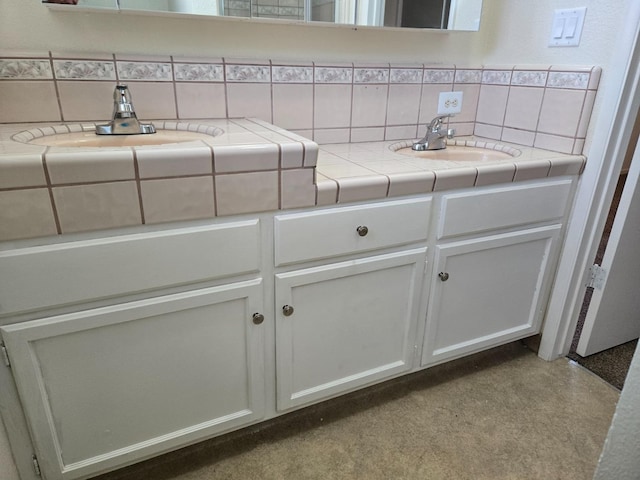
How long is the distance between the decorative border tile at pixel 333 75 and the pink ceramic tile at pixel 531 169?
0.65 meters

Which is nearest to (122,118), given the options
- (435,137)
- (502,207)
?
(435,137)

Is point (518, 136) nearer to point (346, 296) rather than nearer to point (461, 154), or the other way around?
point (461, 154)

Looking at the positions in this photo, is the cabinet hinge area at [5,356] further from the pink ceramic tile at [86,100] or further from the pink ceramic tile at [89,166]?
the pink ceramic tile at [86,100]

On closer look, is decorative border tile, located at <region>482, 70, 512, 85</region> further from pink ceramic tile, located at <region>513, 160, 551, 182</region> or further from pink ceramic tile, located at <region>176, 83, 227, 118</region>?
pink ceramic tile, located at <region>176, 83, 227, 118</region>

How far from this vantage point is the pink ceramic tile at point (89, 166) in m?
0.80

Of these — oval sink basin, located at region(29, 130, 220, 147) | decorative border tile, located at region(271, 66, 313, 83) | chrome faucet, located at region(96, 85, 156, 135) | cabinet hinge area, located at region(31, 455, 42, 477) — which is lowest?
cabinet hinge area, located at region(31, 455, 42, 477)

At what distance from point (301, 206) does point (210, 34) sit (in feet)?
2.25

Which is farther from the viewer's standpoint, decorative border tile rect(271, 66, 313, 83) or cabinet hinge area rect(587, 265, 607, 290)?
cabinet hinge area rect(587, 265, 607, 290)

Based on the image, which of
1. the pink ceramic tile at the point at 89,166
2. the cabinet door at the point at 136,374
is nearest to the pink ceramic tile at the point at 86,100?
the pink ceramic tile at the point at 89,166

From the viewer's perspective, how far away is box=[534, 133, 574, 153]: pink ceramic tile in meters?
1.51

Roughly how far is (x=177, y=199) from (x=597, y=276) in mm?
1511

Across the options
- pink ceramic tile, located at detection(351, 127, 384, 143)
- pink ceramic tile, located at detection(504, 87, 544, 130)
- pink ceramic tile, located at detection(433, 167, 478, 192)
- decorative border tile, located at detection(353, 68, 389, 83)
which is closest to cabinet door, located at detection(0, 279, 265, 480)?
pink ceramic tile, located at detection(433, 167, 478, 192)

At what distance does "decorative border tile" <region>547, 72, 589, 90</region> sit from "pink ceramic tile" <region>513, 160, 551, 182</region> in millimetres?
303

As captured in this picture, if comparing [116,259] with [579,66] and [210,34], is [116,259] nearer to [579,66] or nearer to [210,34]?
[210,34]
